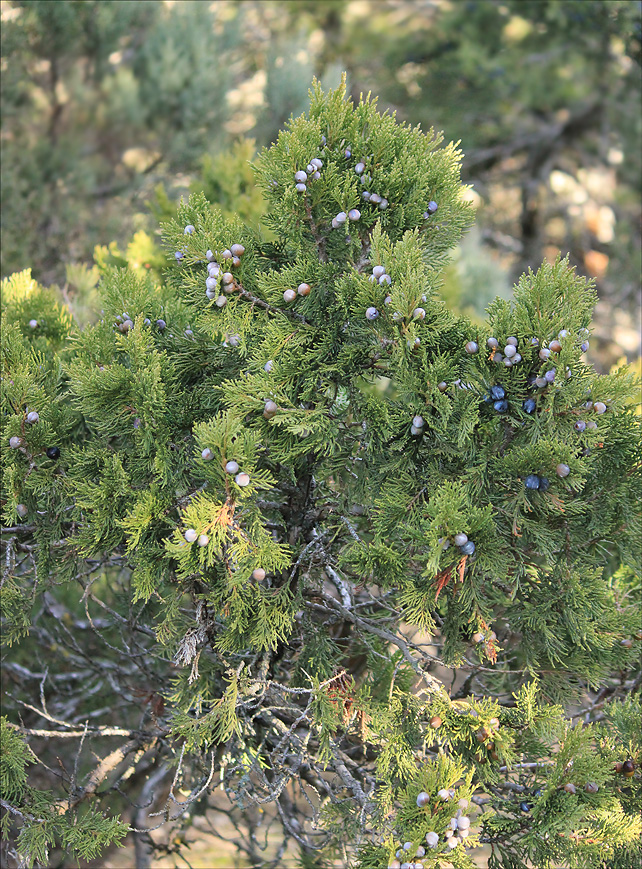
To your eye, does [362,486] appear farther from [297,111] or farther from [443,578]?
[297,111]

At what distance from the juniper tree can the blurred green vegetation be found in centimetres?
116

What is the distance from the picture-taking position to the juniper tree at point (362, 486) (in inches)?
50.4

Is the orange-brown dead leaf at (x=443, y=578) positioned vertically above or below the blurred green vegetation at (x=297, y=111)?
above

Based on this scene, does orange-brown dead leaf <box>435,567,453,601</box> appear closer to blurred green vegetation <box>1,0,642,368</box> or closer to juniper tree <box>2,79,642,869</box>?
juniper tree <box>2,79,642,869</box>

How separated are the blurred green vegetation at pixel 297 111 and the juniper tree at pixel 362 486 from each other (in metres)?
1.16

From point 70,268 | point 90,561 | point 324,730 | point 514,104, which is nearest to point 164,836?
point 90,561

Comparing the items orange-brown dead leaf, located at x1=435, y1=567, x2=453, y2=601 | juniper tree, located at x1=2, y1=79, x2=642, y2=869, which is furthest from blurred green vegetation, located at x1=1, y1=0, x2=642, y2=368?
orange-brown dead leaf, located at x1=435, y1=567, x2=453, y2=601

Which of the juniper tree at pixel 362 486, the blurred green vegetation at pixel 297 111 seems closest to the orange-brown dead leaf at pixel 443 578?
the juniper tree at pixel 362 486

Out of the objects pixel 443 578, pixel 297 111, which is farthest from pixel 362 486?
pixel 297 111

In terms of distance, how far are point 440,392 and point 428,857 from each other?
0.78 meters

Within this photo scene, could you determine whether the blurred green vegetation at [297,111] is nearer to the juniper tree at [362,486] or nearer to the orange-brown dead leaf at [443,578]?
the juniper tree at [362,486]

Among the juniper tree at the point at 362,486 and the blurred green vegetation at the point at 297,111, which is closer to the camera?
the juniper tree at the point at 362,486

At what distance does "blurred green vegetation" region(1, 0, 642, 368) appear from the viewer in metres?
4.76

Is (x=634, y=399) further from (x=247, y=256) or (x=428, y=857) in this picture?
(x=428, y=857)
